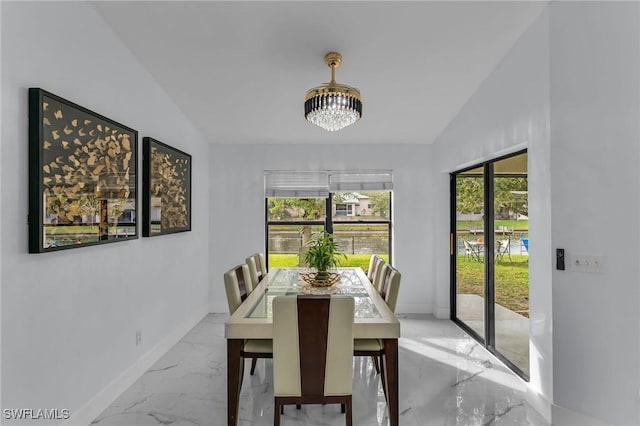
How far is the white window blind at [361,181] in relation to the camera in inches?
194

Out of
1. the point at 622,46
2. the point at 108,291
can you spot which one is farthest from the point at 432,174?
the point at 108,291

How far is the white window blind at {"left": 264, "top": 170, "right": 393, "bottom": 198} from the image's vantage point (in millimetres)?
4941

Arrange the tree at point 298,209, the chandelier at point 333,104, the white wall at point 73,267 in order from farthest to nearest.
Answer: the tree at point 298,209
the chandelier at point 333,104
the white wall at point 73,267

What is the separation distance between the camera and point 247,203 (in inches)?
196

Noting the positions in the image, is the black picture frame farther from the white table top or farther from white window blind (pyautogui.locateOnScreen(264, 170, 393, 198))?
white window blind (pyautogui.locateOnScreen(264, 170, 393, 198))

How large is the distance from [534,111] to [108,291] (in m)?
3.31

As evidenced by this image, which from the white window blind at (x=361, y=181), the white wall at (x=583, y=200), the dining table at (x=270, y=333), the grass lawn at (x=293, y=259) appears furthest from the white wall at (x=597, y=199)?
the grass lawn at (x=293, y=259)

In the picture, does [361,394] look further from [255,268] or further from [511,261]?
[511,261]

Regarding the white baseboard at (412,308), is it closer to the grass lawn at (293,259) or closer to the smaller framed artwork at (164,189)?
the grass lawn at (293,259)

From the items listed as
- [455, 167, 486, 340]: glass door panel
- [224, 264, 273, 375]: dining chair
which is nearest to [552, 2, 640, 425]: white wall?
[455, 167, 486, 340]: glass door panel

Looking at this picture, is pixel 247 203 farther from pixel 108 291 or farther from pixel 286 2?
pixel 286 2

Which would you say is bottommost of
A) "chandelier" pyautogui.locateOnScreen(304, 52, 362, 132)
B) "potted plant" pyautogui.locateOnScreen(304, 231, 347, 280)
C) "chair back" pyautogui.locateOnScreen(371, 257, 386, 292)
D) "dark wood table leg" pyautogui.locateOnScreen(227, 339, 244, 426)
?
"dark wood table leg" pyautogui.locateOnScreen(227, 339, 244, 426)

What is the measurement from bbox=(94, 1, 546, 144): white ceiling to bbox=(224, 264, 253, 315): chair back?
1767mm

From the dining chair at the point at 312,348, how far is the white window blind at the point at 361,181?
3153mm
